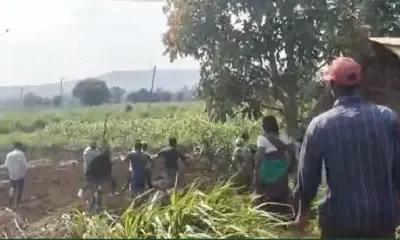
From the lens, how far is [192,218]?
4.41m

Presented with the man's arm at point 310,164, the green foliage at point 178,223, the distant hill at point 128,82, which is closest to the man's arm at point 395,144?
the man's arm at point 310,164

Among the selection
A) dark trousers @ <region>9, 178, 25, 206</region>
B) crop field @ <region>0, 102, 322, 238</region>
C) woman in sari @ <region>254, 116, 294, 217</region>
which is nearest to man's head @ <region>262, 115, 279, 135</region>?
woman in sari @ <region>254, 116, 294, 217</region>

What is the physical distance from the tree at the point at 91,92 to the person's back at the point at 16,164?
20.5 meters

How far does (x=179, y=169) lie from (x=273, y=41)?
3191 millimetres

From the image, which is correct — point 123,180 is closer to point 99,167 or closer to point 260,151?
point 99,167

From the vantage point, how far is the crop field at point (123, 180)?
13.7 ft

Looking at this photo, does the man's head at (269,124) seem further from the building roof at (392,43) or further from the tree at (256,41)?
the tree at (256,41)

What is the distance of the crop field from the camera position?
13.7 feet

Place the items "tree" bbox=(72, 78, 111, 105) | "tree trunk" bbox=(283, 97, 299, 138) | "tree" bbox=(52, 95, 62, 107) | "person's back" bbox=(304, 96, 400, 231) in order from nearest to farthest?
"person's back" bbox=(304, 96, 400, 231) < "tree trunk" bbox=(283, 97, 299, 138) < "tree" bbox=(52, 95, 62, 107) < "tree" bbox=(72, 78, 111, 105)

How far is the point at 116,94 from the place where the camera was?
33750 millimetres

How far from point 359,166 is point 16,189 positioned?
397 inches

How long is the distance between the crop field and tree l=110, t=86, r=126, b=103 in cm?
224

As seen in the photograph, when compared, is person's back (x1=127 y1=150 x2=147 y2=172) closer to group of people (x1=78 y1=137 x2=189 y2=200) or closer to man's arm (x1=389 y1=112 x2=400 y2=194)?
group of people (x1=78 y1=137 x2=189 y2=200)

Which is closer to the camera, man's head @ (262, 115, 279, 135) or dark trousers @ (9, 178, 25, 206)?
man's head @ (262, 115, 279, 135)
